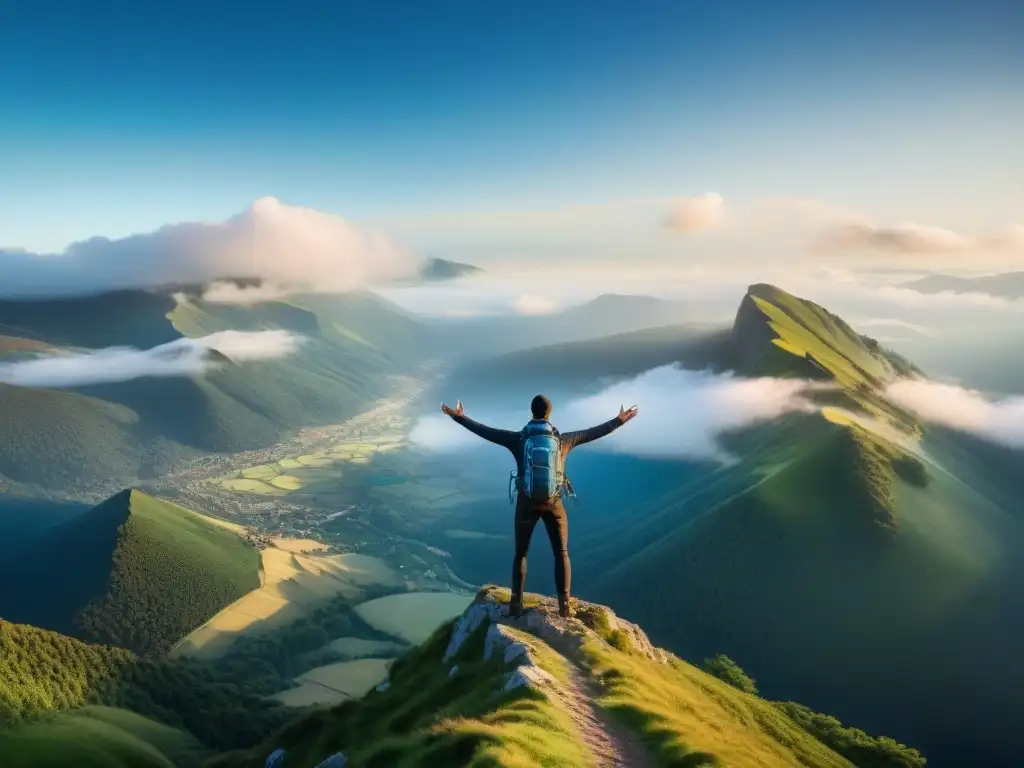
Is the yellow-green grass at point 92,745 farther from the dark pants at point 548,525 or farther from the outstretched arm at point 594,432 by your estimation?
the outstretched arm at point 594,432

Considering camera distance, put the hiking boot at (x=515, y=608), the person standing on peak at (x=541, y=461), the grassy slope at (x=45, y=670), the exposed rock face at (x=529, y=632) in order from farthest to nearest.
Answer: the grassy slope at (x=45, y=670)
the hiking boot at (x=515, y=608)
the exposed rock face at (x=529, y=632)
the person standing on peak at (x=541, y=461)

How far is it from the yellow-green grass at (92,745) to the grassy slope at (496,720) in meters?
64.6

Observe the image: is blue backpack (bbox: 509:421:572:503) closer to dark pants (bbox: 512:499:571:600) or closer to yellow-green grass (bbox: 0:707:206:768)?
dark pants (bbox: 512:499:571:600)

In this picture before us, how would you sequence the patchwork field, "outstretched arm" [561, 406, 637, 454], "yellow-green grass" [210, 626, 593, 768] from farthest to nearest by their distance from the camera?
the patchwork field < "outstretched arm" [561, 406, 637, 454] < "yellow-green grass" [210, 626, 593, 768]

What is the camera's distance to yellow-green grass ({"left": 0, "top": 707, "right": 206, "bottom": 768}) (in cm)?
9106

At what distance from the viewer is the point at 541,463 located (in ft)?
83.4

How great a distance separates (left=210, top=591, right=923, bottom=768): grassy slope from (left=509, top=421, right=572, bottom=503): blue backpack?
8.38m

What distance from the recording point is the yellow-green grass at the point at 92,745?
91062mm

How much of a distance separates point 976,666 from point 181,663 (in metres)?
221

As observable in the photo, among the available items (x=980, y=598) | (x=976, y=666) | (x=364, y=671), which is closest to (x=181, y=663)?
(x=364, y=671)

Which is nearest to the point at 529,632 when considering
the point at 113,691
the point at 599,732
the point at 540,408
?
the point at 599,732

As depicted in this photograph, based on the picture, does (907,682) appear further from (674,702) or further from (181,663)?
(181,663)

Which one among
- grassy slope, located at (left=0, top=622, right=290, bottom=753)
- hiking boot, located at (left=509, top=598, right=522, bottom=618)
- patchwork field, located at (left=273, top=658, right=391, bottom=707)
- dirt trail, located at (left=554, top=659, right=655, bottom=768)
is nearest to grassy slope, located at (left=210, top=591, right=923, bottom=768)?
dirt trail, located at (left=554, top=659, right=655, bottom=768)

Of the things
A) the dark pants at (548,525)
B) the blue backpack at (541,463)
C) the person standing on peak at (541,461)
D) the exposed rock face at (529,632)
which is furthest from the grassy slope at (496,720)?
the blue backpack at (541,463)
